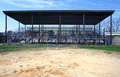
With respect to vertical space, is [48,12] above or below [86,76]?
above

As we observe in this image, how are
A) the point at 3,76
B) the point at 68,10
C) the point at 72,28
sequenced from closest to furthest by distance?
the point at 3,76, the point at 68,10, the point at 72,28

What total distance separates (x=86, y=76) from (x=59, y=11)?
1317 centimetres

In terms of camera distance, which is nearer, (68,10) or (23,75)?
(23,75)

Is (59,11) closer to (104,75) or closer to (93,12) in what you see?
(93,12)

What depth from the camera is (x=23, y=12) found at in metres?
14.9

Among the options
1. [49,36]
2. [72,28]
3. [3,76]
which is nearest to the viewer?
[3,76]

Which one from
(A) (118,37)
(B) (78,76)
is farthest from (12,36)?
(A) (118,37)

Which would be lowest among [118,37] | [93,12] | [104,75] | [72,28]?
[104,75]

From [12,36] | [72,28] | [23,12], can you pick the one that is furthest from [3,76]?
[72,28]

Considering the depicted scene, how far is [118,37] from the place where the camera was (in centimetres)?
1745

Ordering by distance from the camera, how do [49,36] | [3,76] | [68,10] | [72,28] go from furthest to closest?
[72,28]
[49,36]
[68,10]
[3,76]

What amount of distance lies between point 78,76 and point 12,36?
60.7ft

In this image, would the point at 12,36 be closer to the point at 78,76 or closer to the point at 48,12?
the point at 48,12

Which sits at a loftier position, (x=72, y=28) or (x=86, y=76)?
(x=72, y=28)
